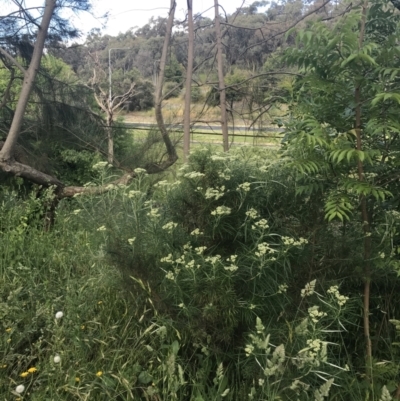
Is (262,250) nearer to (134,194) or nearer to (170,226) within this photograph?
(170,226)

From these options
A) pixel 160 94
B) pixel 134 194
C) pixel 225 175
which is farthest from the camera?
pixel 160 94

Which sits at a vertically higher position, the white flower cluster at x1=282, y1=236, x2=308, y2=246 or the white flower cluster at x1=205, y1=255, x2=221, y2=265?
the white flower cluster at x1=282, y1=236, x2=308, y2=246

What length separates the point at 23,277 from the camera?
3117 millimetres

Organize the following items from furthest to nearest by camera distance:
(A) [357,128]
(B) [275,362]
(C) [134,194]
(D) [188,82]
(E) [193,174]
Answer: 1. (D) [188,82]
2. (C) [134,194]
3. (E) [193,174]
4. (A) [357,128]
5. (B) [275,362]

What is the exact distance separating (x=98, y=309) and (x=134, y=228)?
2.11ft

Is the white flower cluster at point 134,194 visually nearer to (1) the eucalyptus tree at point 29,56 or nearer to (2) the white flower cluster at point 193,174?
(2) the white flower cluster at point 193,174

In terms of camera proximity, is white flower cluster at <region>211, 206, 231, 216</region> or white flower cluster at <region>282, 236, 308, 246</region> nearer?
white flower cluster at <region>282, 236, 308, 246</region>

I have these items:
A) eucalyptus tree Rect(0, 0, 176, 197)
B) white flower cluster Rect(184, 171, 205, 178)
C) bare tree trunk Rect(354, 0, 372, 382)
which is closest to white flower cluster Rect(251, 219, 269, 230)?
white flower cluster Rect(184, 171, 205, 178)

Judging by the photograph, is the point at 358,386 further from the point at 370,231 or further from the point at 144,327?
the point at 144,327

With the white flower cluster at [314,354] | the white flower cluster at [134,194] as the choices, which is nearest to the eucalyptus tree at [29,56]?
the white flower cluster at [134,194]

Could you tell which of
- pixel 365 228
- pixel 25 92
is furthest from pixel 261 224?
pixel 25 92

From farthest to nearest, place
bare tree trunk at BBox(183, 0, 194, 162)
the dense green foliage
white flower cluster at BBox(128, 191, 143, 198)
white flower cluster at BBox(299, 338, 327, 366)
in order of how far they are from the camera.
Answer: bare tree trunk at BBox(183, 0, 194, 162) → white flower cluster at BBox(128, 191, 143, 198) → the dense green foliage → white flower cluster at BBox(299, 338, 327, 366)

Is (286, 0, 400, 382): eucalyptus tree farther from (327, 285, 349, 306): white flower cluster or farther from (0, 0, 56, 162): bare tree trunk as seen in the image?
(0, 0, 56, 162): bare tree trunk

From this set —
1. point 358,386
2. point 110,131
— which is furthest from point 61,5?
point 358,386
